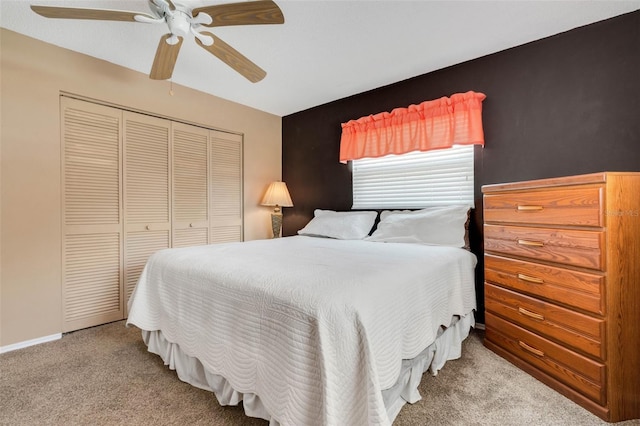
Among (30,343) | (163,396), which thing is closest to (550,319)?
(163,396)

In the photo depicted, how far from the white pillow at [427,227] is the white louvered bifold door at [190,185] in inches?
74.5

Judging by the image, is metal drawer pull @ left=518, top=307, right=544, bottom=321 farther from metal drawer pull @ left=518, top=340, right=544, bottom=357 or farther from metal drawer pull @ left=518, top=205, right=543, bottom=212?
metal drawer pull @ left=518, top=205, right=543, bottom=212

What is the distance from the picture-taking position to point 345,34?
2.08 m

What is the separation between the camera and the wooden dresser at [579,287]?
1.36 metres

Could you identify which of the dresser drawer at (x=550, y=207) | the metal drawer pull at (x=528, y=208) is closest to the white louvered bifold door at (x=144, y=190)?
the dresser drawer at (x=550, y=207)

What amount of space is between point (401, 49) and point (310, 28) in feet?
2.50

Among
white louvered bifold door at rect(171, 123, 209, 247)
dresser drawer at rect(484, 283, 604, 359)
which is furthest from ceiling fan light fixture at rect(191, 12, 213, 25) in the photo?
dresser drawer at rect(484, 283, 604, 359)

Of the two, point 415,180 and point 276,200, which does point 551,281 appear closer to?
point 415,180

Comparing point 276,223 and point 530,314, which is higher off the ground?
point 276,223

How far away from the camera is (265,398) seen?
112 cm

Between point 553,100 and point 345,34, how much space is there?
1.60m

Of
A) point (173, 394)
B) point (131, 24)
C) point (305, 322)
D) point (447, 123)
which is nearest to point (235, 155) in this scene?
point (131, 24)

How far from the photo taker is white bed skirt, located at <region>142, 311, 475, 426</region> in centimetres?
126

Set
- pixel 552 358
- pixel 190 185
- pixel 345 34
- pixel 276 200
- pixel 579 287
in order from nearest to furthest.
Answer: pixel 579 287 → pixel 552 358 → pixel 345 34 → pixel 190 185 → pixel 276 200
